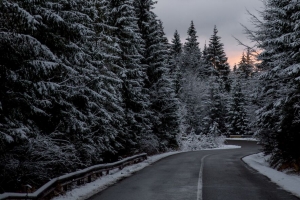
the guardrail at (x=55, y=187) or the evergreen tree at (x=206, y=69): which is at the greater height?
the evergreen tree at (x=206, y=69)

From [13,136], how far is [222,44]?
106 m

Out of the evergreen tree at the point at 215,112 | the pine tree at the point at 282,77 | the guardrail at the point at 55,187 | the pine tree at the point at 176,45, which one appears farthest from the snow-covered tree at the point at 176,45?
the guardrail at the point at 55,187

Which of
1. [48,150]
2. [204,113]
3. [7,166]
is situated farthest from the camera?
[204,113]

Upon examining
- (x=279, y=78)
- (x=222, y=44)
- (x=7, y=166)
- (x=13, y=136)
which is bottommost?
(x=7, y=166)

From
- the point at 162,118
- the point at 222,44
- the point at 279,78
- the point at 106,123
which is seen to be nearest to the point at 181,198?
the point at 106,123

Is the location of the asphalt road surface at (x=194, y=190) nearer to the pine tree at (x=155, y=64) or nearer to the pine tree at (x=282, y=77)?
the pine tree at (x=282, y=77)

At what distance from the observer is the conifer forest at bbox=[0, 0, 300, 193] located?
373 inches

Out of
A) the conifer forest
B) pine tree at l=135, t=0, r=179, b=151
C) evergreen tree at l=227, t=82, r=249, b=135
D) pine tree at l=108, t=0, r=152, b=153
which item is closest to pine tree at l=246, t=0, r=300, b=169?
the conifer forest

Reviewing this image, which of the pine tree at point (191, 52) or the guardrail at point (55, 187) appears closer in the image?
the guardrail at point (55, 187)

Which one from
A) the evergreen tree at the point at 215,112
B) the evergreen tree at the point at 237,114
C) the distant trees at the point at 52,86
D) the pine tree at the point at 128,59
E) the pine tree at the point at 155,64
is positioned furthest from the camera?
the evergreen tree at the point at 215,112

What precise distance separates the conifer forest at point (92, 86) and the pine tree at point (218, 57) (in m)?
71.5

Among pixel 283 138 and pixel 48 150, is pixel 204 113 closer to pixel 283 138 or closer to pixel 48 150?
pixel 283 138

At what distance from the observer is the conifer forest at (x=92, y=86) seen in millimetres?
9484

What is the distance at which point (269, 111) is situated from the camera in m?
20.2
